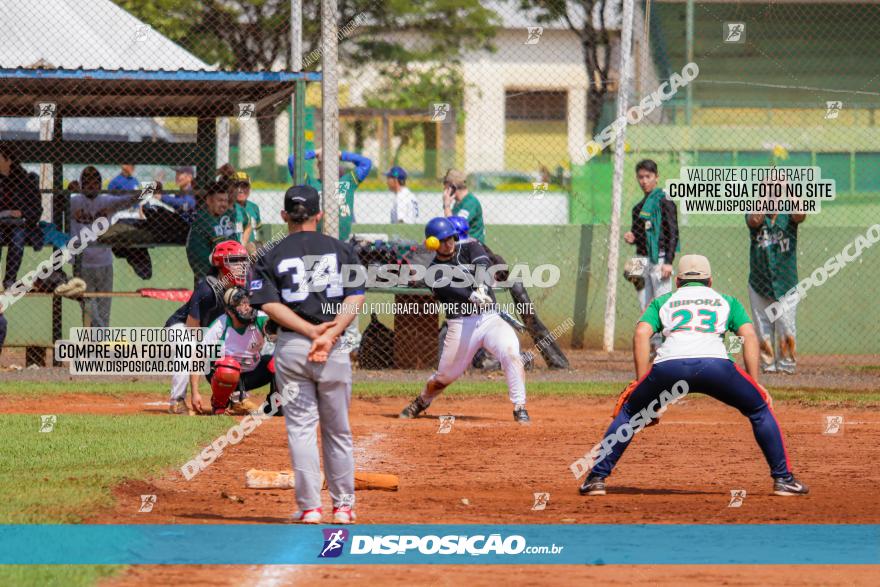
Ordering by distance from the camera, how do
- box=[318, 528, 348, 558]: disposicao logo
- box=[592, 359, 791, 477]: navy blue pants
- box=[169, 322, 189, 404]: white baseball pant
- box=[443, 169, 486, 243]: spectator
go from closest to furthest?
box=[318, 528, 348, 558]: disposicao logo < box=[592, 359, 791, 477]: navy blue pants < box=[169, 322, 189, 404]: white baseball pant < box=[443, 169, 486, 243]: spectator

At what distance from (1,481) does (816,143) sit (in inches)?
606

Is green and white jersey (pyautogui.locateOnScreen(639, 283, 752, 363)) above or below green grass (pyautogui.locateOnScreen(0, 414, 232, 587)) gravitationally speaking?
above

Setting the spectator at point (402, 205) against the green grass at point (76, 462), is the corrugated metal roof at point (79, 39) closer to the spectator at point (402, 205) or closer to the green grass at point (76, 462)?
the spectator at point (402, 205)

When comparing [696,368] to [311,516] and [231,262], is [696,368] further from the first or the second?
[231,262]

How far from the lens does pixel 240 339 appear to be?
1213 centimetres

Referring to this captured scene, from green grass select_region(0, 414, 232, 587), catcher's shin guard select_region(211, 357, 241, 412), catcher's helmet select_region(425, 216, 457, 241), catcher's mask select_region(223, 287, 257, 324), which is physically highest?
catcher's helmet select_region(425, 216, 457, 241)

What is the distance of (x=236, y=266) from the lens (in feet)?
38.9

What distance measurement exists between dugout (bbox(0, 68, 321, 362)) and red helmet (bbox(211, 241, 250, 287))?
2812 millimetres

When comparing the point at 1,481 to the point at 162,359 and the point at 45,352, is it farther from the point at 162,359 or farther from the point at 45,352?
the point at 45,352

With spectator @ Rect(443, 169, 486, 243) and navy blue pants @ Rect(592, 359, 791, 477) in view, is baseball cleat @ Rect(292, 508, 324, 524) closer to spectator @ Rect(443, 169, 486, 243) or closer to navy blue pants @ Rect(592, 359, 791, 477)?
navy blue pants @ Rect(592, 359, 791, 477)

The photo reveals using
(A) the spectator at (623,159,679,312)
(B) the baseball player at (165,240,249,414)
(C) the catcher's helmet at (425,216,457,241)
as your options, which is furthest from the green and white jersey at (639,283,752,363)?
(A) the spectator at (623,159,679,312)

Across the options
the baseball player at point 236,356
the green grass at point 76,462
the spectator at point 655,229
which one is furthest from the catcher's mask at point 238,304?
the spectator at point 655,229

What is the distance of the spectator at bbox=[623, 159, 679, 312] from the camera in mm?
15758

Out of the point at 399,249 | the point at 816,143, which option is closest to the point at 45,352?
the point at 399,249
